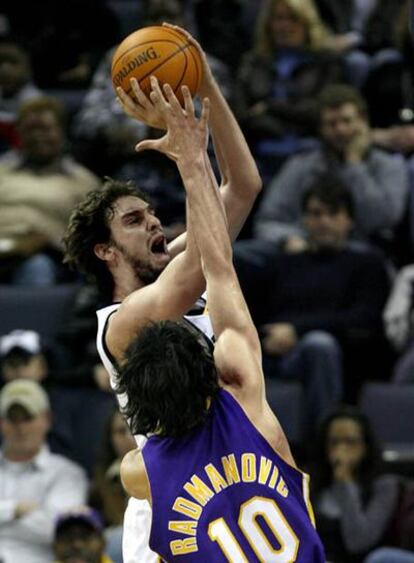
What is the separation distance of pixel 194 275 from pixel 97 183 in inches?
209

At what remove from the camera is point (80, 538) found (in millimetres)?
8469

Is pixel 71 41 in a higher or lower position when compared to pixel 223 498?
lower

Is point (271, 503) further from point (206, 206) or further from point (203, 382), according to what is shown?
point (206, 206)

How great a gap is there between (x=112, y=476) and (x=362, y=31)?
4.91m

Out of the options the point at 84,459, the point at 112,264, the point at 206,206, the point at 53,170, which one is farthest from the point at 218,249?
the point at 53,170

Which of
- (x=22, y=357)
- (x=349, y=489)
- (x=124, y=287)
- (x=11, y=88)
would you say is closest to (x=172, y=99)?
(x=124, y=287)

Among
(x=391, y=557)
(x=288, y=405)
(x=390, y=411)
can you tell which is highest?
(x=391, y=557)

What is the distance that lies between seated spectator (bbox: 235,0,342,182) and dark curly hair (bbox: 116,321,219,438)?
6.07 metres

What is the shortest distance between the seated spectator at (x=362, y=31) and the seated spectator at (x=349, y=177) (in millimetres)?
1154

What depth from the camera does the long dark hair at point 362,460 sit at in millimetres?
8969

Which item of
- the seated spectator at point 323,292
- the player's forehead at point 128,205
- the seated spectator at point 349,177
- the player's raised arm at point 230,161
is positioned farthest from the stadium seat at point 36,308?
the player's forehead at point 128,205

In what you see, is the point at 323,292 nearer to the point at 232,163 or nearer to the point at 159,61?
the point at 232,163

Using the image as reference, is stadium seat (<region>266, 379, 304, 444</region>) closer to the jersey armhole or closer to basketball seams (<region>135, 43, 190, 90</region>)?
the jersey armhole

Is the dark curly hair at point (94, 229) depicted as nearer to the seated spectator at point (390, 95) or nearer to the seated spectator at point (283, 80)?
the seated spectator at point (283, 80)
